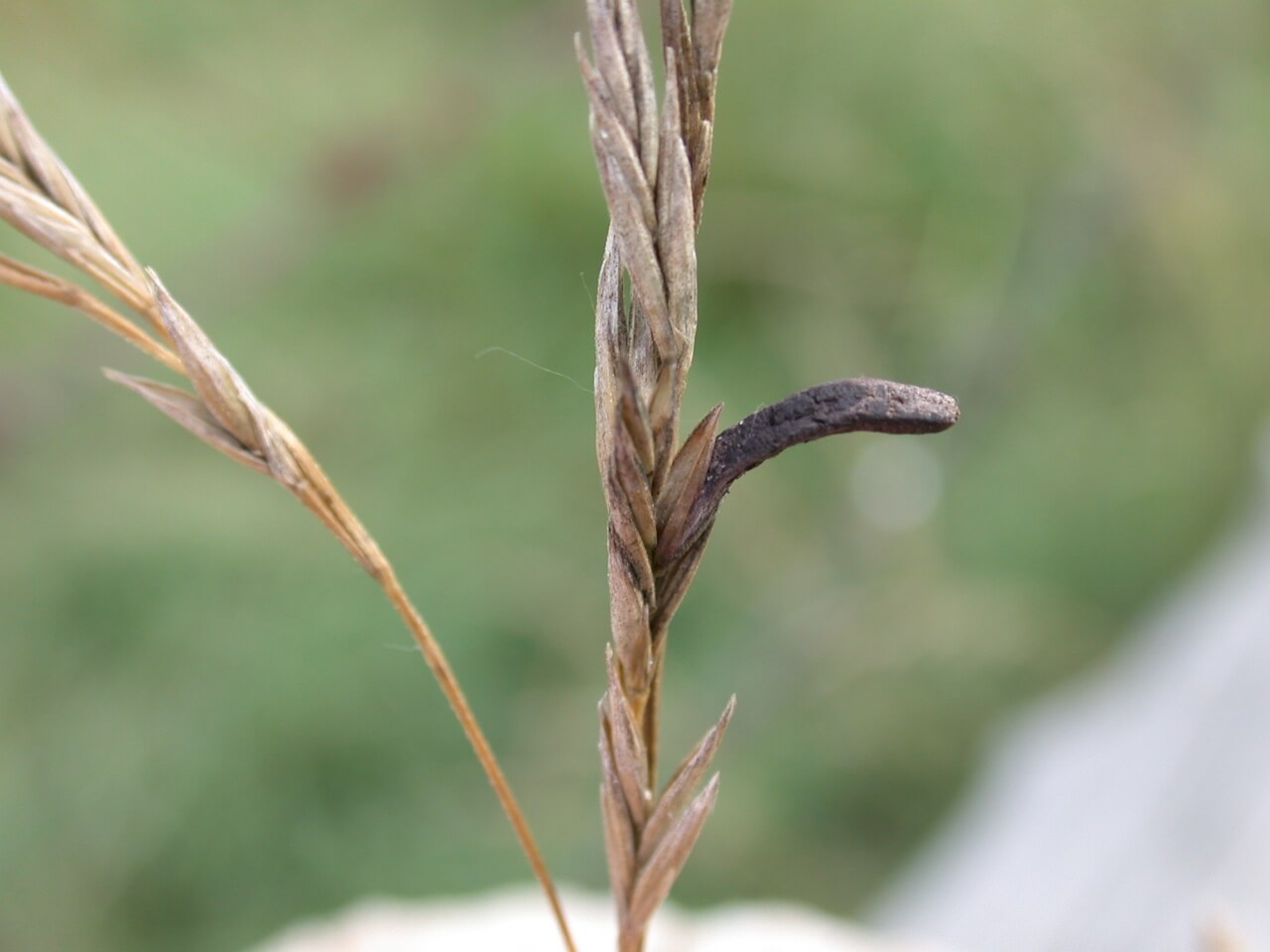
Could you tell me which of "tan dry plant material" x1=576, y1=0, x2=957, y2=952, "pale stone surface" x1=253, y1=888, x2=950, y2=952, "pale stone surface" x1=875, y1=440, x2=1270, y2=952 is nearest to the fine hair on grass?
"tan dry plant material" x1=576, y1=0, x2=957, y2=952

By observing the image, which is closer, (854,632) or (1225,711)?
(1225,711)

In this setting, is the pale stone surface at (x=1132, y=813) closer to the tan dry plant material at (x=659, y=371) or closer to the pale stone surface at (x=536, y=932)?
the pale stone surface at (x=536, y=932)

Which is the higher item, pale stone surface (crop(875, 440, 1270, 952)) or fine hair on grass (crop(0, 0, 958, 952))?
fine hair on grass (crop(0, 0, 958, 952))

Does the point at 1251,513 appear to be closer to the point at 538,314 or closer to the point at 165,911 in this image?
the point at 538,314

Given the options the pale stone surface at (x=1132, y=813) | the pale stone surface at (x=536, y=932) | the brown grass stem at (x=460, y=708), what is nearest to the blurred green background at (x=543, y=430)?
the pale stone surface at (x=1132, y=813)

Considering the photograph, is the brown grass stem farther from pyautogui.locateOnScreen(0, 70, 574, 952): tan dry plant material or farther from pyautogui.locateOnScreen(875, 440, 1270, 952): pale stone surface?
pyautogui.locateOnScreen(875, 440, 1270, 952): pale stone surface

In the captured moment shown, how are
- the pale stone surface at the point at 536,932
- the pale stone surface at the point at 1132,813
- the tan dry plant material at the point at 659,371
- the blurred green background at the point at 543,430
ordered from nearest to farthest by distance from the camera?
the tan dry plant material at the point at 659,371 → the pale stone surface at the point at 536,932 → the pale stone surface at the point at 1132,813 → the blurred green background at the point at 543,430

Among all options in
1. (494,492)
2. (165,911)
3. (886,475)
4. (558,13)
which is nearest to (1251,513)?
(886,475)
